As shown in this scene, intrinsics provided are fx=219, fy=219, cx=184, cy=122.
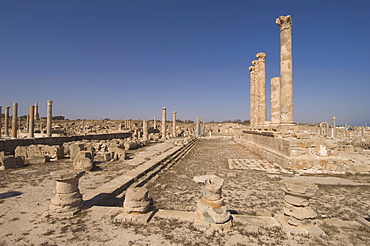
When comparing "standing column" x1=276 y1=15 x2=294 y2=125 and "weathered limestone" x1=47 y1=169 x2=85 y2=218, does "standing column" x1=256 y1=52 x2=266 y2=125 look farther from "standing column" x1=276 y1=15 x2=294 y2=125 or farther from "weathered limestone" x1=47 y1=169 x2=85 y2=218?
"weathered limestone" x1=47 y1=169 x2=85 y2=218

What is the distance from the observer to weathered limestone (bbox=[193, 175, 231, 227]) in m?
3.73

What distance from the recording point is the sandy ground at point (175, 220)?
10.9 ft

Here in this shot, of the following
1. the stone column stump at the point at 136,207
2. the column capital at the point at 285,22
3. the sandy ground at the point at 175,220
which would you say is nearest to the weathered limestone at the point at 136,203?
the stone column stump at the point at 136,207

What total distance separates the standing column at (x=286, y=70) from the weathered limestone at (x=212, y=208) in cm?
899

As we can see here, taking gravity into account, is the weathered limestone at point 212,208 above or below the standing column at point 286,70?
below

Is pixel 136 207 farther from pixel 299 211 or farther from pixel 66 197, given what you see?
pixel 299 211

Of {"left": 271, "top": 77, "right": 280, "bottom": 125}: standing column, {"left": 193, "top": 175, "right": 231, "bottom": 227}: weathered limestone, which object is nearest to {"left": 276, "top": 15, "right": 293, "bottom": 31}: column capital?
{"left": 271, "top": 77, "right": 280, "bottom": 125}: standing column

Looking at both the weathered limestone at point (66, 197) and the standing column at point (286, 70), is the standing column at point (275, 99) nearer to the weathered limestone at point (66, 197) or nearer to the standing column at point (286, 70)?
the standing column at point (286, 70)

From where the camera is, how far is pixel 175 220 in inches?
155

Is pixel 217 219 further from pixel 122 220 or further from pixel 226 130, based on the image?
pixel 226 130

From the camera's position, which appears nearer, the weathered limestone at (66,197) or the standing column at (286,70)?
the weathered limestone at (66,197)

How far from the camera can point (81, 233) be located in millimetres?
3525

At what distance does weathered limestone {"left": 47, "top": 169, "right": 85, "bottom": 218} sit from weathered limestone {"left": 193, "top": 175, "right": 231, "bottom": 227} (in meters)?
2.41

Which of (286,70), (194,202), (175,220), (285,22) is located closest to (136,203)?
(175,220)
